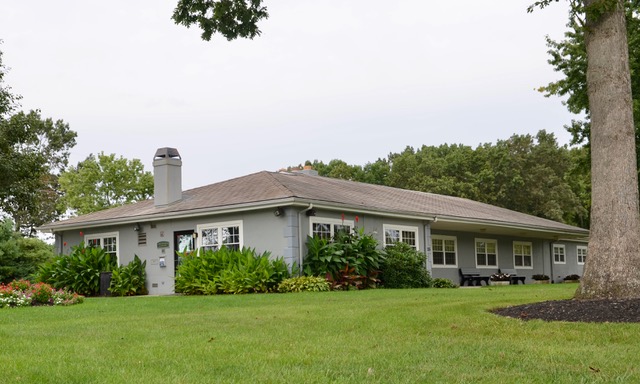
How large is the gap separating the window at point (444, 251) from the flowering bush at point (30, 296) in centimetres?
1355

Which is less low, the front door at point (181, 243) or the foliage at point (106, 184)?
the foliage at point (106, 184)

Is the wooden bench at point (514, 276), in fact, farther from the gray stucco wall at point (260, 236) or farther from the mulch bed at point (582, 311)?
the mulch bed at point (582, 311)

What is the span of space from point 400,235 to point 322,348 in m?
15.6

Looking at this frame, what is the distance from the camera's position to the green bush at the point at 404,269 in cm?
1992

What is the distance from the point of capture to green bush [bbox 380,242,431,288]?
19922mm

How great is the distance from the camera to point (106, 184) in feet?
128

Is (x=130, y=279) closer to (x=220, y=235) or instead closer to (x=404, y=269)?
(x=220, y=235)

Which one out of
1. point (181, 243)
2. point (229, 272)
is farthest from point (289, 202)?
point (181, 243)

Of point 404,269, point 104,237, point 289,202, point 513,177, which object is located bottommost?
point 404,269

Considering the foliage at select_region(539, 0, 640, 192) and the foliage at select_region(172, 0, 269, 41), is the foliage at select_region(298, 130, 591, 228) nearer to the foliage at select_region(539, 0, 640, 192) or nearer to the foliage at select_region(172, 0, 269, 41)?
the foliage at select_region(539, 0, 640, 192)

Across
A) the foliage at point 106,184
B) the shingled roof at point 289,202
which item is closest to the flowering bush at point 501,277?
the shingled roof at point 289,202

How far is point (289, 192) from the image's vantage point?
739 inches

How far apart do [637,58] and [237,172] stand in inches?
1041

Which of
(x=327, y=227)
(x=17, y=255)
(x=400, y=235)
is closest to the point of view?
(x=327, y=227)
